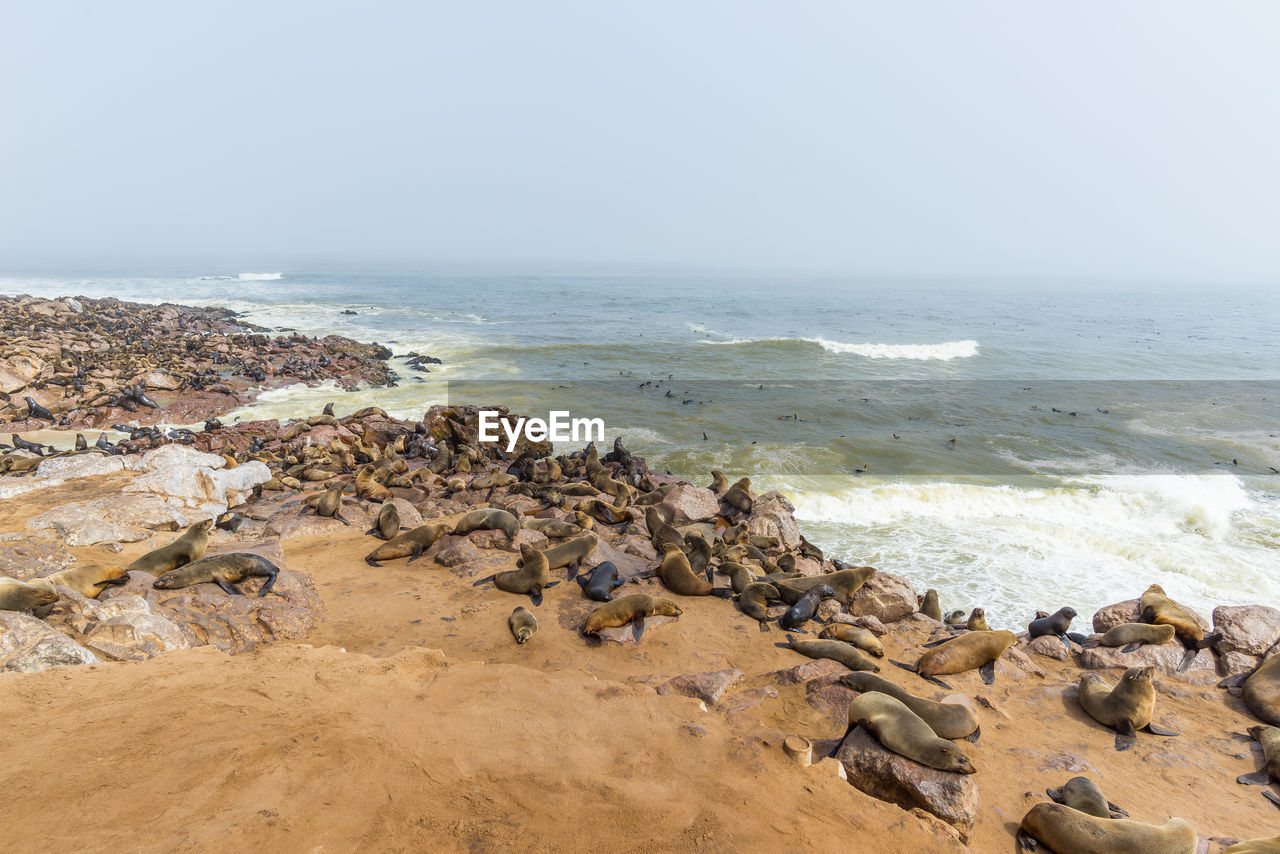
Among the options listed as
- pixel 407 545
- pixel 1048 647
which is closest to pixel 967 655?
pixel 1048 647

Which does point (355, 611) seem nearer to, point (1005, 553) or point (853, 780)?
point (853, 780)

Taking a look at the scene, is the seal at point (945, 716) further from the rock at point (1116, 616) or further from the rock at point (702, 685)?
the rock at point (1116, 616)

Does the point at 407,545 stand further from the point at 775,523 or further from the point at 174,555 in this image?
the point at 775,523

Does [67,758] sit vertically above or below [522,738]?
above

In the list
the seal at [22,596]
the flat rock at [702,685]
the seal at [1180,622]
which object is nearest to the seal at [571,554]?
the flat rock at [702,685]

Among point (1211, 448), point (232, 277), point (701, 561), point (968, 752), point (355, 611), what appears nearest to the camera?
point (968, 752)

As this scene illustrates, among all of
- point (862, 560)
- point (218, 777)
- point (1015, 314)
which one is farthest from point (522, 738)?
point (1015, 314)
